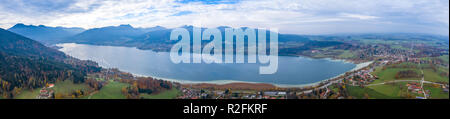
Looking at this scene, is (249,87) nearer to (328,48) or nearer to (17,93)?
(17,93)

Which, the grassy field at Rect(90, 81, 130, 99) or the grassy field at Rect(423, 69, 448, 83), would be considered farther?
the grassy field at Rect(423, 69, 448, 83)

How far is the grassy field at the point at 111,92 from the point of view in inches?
479

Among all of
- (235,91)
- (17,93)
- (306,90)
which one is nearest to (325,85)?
(306,90)

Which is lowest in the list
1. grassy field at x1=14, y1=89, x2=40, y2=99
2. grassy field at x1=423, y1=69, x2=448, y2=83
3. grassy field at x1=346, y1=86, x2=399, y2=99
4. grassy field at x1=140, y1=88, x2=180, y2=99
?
grassy field at x1=140, y1=88, x2=180, y2=99

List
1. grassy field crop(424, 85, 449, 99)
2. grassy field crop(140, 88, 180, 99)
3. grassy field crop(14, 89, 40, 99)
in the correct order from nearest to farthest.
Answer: grassy field crop(424, 85, 449, 99) → grassy field crop(14, 89, 40, 99) → grassy field crop(140, 88, 180, 99)

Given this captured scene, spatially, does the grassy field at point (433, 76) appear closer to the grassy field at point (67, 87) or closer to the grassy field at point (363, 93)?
the grassy field at point (363, 93)

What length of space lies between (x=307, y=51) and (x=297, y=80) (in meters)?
19.9

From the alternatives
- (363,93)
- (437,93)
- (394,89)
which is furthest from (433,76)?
(363,93)

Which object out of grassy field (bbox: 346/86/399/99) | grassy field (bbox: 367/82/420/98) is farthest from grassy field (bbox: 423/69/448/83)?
grassy field (bbox: 346/86/399/99)

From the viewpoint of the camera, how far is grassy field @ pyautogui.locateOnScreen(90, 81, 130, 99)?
12.2m

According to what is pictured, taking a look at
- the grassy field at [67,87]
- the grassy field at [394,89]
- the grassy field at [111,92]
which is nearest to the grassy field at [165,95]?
the grassy field at [111,92]

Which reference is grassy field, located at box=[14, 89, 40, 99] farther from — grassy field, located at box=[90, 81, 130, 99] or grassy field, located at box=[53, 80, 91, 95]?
grassy field, located at box=[90, 81, 130, 99]

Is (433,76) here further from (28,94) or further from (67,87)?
(28,94)

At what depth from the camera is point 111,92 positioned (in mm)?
12875
